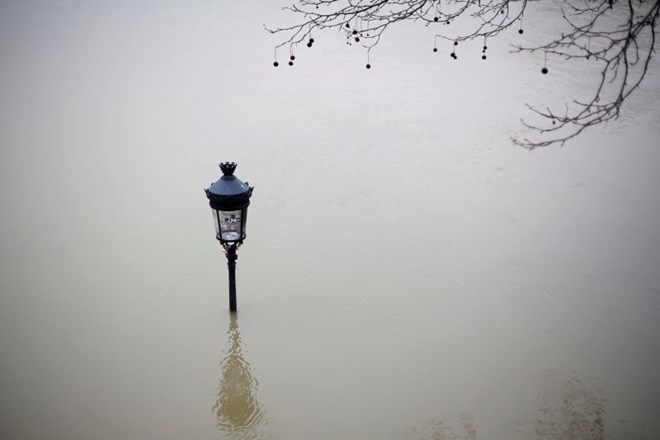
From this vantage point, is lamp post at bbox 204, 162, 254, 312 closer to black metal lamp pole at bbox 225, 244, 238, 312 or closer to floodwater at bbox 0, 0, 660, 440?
black metal lamp pole at bbox 225, 244, 238, 312

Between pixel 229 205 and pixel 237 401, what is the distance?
1318 millimetres

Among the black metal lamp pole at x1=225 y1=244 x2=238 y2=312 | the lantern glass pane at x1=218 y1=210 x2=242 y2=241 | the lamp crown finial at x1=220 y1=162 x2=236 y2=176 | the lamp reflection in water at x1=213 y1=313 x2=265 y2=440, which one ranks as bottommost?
the lamp reflection in water at x1=213 y1=313 x2=265 y2=440

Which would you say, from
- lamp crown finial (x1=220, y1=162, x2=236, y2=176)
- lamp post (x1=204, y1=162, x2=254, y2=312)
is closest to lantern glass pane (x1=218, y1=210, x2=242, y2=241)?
lamp post (x1=204, y1=162, x2=254, y2=312)

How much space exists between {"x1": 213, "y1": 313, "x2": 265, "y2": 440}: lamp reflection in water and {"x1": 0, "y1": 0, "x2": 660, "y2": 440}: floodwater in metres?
0.02

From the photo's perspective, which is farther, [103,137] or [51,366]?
[103,137]

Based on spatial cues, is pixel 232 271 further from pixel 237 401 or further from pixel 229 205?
pixel 237 401

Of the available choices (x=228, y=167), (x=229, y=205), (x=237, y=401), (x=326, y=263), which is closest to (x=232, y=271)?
(x=229, y=205)

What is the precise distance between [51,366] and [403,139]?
5526 millimetres

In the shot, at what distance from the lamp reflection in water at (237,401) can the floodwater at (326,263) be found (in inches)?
0.7

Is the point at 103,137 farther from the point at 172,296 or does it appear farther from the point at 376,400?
the point at 376,400

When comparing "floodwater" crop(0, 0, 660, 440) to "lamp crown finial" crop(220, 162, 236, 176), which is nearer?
"floodwater" crop(0, 0, 660, 440)

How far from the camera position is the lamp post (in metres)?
4.39

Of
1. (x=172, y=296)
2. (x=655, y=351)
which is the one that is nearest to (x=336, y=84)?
(x=172, y=296)

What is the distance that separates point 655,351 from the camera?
4.78 meters
